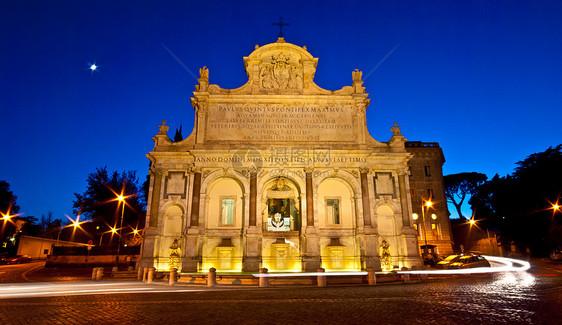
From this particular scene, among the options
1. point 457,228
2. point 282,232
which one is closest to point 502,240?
point 457,228

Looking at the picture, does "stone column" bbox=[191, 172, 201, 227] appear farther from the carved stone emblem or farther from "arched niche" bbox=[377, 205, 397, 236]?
"arched niche" bbox=[377, 205, 397, 236]

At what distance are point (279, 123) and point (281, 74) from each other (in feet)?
14.4

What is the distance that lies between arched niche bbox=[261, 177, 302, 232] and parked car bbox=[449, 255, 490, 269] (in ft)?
37.3

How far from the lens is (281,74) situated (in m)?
28.2

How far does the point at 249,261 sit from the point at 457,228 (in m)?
48.6

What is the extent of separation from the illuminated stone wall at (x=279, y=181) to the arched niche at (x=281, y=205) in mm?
85

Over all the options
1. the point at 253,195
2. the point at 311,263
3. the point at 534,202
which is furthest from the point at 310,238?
the point at 534,202

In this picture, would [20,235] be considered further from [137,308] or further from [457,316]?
[457,316]

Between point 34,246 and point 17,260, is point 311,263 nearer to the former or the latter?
point 17,260

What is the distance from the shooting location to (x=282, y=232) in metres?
24.8

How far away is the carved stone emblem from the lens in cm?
2811

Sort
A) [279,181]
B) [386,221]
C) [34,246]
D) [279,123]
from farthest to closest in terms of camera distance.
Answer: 1. [34,246]
2. [279,123]
3. [279,181]
4. [386,221]

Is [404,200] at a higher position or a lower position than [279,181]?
lower

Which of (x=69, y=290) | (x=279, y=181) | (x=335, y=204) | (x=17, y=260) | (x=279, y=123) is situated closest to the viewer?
(x=69, y=290)
